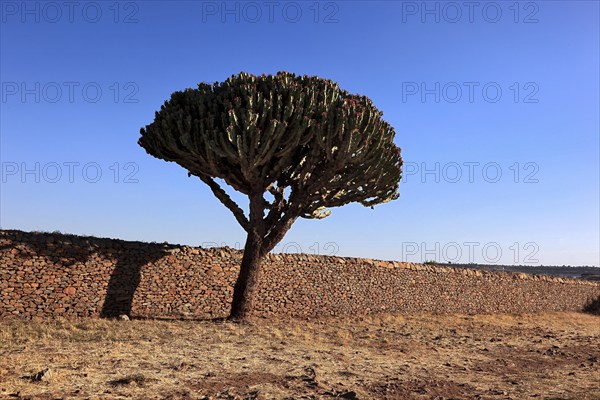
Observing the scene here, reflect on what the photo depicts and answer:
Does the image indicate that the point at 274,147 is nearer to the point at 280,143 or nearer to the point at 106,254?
the point at 280,143

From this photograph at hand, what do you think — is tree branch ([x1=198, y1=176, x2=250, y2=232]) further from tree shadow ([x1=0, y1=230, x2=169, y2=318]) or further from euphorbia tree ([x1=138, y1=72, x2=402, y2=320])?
tree shadow ([x1=0, y1=230, x2=169, y2=318])

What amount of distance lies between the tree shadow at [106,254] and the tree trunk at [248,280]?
2.54 metres

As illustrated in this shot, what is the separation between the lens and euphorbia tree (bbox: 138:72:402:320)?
14.3 metres

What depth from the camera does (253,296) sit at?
1598 cm

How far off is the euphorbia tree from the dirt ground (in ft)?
11.5

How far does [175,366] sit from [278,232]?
7291 mm

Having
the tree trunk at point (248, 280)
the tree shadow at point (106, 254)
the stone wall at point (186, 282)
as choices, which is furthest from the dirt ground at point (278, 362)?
the tree shadow at point (106, 254)

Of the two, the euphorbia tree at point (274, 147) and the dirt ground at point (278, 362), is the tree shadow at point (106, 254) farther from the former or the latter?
the euphorbia tree at point (274, 147)

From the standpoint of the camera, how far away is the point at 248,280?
1584cm

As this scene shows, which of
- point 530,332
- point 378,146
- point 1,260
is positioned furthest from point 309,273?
point 1,260

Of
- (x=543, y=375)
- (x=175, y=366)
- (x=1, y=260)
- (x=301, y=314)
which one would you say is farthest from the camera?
(x=301, y=314)

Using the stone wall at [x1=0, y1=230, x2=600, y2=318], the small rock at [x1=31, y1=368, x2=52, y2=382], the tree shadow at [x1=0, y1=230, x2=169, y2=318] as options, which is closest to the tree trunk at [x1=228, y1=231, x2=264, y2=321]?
the stone wall at [x1=0, y1=230, x2=600, y2=318]

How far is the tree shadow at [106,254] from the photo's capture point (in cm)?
1363

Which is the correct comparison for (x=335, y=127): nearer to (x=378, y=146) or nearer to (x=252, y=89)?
(x=378, y=146)
